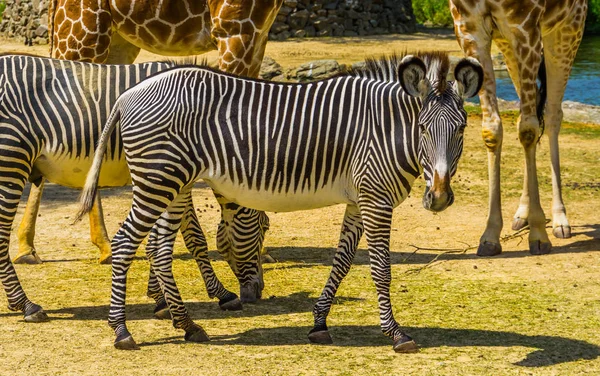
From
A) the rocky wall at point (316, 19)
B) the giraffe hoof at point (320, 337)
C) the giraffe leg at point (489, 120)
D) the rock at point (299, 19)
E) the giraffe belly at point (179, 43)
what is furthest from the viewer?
the rock at point (299, 19)

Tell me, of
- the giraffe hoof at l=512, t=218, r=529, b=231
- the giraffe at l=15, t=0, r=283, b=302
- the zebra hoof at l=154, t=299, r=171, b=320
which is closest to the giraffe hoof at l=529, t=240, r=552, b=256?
the giraffe hoof at l=512, t=218, r=529, b=231

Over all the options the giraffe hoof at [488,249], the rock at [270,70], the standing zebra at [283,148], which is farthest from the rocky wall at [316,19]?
the standing zebra at [283,148]

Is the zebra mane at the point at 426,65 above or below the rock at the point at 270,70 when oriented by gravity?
above

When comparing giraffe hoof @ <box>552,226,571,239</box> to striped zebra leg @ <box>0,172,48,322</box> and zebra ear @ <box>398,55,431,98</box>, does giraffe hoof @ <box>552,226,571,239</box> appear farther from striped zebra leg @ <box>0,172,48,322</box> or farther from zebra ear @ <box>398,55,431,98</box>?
striped zebra leg @ <box>0,172,48,322</box>

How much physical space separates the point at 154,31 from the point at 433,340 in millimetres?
4248

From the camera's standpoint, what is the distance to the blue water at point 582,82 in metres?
19.7

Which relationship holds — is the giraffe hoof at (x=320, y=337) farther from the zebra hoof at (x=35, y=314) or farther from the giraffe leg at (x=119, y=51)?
the giraffe leg at (x=119, y=51)

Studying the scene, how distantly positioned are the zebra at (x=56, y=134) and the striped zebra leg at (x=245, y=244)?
21 cm

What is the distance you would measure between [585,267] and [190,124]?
13.0ft

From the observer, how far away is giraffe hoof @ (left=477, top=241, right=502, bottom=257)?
29.5 ft

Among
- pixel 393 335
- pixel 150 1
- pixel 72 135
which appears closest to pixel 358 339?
pixel 393 335

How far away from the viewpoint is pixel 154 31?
923 centimetres

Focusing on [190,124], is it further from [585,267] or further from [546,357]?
[585,267]

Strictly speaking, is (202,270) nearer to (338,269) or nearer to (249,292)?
(249,292)
